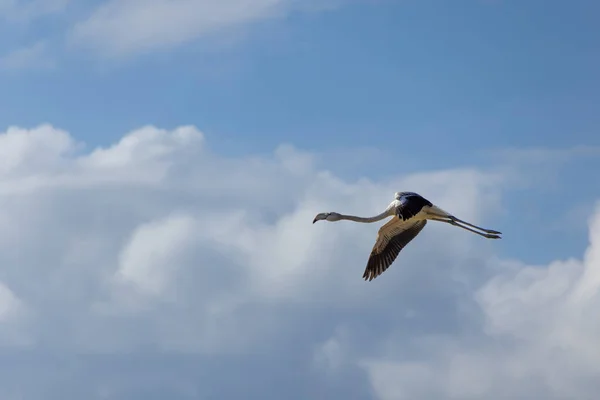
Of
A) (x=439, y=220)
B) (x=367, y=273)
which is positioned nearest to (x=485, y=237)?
(x=439, y=220)

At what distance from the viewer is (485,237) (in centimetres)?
6656

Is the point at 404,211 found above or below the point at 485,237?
below

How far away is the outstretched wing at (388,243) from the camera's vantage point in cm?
6800

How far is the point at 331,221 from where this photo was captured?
6638cm

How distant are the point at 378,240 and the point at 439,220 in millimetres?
3617

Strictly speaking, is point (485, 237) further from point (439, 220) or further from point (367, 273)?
point (367, 273)

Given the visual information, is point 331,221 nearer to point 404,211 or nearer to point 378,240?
point 378,240

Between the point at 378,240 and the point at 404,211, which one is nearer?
the point at 404,211

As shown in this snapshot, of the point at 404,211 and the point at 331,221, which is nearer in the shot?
the point at 404,211

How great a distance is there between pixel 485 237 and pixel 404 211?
9.45 m

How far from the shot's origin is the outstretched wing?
68.0 metres

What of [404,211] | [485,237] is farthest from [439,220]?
[404,211]

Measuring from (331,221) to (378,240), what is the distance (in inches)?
131

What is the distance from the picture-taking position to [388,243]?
68250 millimetres
